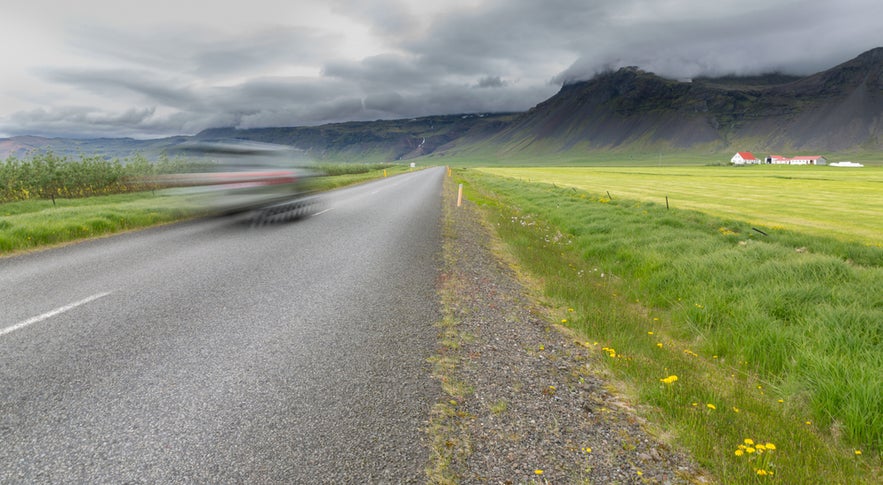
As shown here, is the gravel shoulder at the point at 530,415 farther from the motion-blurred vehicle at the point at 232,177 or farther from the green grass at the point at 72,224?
the motion-blurred vehicle at the point at 232,177

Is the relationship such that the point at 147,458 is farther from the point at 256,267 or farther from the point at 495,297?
the point at 256,267

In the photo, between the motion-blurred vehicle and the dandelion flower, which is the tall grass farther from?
the dandelion flower

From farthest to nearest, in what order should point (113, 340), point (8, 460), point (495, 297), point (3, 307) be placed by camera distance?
point (495, 297)
point (3, 307)
point (113, 340)
point (8, 460)

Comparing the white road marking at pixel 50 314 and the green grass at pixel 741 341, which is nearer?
the green grass at pixel 741 341

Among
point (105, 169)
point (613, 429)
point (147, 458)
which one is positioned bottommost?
point (613, 429)

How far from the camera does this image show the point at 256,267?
7.29 metres

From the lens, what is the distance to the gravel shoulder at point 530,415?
2643 mm

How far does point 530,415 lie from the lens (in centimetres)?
321

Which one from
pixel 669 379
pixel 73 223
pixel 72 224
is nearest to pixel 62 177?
pixel 73 223

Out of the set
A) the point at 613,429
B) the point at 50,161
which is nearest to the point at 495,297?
the point at 613,429

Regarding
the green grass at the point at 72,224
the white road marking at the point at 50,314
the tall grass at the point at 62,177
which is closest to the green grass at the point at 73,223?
the green grass at the point at 72,224

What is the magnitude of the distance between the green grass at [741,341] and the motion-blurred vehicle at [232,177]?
8.51 m

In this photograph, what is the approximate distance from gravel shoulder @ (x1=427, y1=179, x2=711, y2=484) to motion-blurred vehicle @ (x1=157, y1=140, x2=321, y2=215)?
1001cm

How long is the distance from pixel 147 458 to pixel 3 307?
14.3 ft
